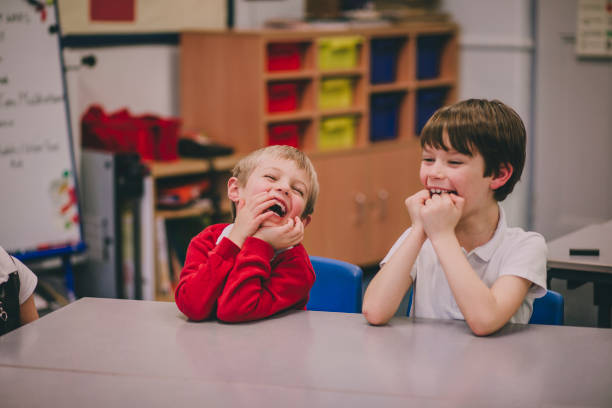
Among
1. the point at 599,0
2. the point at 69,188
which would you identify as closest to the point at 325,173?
the point at 69,188

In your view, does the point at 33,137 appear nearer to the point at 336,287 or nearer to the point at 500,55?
the point at 336,287

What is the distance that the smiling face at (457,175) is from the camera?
1505 mm

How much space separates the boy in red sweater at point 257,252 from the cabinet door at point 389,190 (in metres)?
2.73

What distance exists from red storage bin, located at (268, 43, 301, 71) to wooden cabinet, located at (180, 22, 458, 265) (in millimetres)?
12

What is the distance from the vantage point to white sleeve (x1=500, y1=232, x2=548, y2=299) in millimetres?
1426

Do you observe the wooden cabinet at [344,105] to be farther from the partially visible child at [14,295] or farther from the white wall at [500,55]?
the partially visible child at [14,295]

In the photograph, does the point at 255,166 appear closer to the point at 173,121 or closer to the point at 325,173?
the point at 173,121

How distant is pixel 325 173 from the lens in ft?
13.2

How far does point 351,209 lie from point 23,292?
2.73 meters

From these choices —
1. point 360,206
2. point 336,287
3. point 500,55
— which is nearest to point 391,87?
point 360,206

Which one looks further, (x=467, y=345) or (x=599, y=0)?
(x=599, y=0)

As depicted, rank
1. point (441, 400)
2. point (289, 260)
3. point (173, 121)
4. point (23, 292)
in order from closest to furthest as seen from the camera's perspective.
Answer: point (441, 400)
point (289, 260)
point (23, 292)
point (173, 121)

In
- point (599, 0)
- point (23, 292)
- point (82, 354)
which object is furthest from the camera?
point (599, 0)

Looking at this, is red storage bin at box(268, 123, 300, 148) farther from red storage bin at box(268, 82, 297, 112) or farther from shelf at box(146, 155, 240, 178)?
shelf at box(146, 155, 240, 178)
